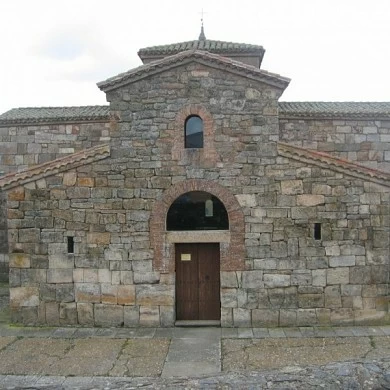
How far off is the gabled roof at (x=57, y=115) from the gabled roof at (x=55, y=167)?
3845 mm

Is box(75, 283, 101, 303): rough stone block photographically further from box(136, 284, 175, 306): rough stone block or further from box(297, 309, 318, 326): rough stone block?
box(297, 309, 318, 326): rough stone block

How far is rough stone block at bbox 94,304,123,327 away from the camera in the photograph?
9.55 m

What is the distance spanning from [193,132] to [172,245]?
8.27 feet

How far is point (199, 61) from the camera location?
930cm

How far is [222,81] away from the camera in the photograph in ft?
30.9

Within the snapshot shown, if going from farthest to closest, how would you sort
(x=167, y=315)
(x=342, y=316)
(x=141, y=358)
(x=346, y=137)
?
(x=346, y=137)
(x=167, y=315)
(x=342, y=316)
(x=141, y=358)

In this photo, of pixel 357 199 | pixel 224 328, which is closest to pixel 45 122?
pixel 224 328

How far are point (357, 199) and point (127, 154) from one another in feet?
16.7

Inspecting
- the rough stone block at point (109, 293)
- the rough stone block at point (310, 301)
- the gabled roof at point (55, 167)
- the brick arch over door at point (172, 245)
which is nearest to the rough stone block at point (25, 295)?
the rough stone block at point (109, 293)

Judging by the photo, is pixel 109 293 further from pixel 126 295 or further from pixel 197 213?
pixel 197 213

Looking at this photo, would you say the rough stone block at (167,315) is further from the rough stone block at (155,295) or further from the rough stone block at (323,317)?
the rough stone block at (323,317)

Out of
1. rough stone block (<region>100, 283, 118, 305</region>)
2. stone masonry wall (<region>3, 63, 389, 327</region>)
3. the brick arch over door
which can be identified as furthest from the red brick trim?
rough stone block (<region>100, 283, 118, 305</region>)

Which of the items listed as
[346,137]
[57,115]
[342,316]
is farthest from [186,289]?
[57,115]

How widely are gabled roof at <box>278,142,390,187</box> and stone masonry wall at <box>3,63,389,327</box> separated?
0.43 ft
